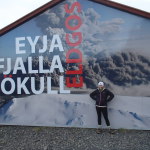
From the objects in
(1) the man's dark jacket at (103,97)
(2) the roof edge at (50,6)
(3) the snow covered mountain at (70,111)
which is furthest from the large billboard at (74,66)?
(1) the man's dark jacket at (103,97)

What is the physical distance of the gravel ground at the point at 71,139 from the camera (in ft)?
25.4

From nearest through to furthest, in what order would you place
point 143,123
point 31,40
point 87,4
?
point 143,123 → point 87,4 → point 31,40

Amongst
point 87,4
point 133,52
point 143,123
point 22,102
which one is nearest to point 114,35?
point 133,52

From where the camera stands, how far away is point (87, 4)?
965 cm

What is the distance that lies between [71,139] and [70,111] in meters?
1.38

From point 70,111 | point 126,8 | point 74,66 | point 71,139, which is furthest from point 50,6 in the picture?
point 71,139

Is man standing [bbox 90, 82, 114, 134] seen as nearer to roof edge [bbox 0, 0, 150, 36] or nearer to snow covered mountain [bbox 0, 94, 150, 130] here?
snow covered mountain [bbox 0, 94, 150, 130]

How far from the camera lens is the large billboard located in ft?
29.5

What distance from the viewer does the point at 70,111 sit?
379 inches

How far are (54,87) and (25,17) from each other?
9.47 feet

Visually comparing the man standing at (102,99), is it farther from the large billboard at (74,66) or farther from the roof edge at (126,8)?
the roof edge at (126,8)

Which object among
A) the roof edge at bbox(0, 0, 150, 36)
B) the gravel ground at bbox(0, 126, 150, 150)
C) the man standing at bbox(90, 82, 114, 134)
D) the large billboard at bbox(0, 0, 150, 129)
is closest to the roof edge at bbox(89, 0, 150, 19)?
the roof edge at bbox(0, 0, 150, 36)

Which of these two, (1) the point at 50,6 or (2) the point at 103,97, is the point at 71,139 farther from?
(1) the point at 50,6

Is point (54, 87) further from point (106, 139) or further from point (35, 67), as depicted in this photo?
point (106, 139)
